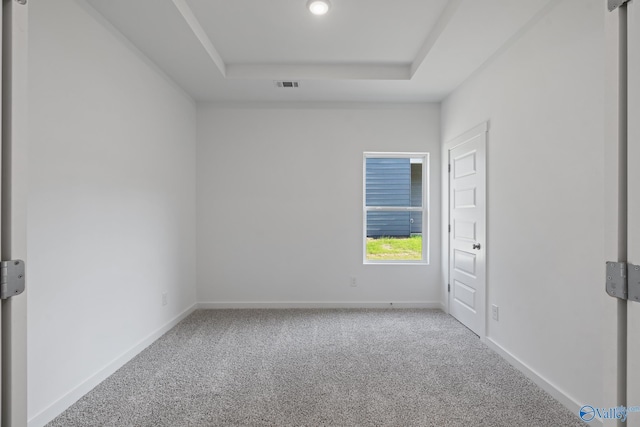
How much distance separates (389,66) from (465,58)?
0.79 meters

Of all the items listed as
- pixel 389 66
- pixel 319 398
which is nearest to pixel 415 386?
pixel 319 398

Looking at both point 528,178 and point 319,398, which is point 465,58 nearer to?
point 528,178

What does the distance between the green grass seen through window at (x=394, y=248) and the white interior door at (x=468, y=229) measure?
20.9 inches

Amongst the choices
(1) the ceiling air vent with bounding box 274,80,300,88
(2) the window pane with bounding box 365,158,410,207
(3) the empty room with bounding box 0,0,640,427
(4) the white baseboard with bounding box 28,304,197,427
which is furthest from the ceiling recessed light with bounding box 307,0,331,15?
(4) the white baseboard with bounding box 28,304,197,427

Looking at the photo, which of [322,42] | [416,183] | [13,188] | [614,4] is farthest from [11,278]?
[416,183]

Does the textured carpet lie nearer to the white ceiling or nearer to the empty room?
the empty room

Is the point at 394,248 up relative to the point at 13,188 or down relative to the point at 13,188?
down

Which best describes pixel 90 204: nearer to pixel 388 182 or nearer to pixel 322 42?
pixel 322 42

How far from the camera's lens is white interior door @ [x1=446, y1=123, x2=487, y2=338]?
312cm

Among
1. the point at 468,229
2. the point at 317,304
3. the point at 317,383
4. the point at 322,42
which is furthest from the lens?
the point at 317,304

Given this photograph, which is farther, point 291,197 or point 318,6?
point 291,197

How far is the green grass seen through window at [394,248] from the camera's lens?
436 centimetres

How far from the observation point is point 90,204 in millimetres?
2268

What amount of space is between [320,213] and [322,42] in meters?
1.98
